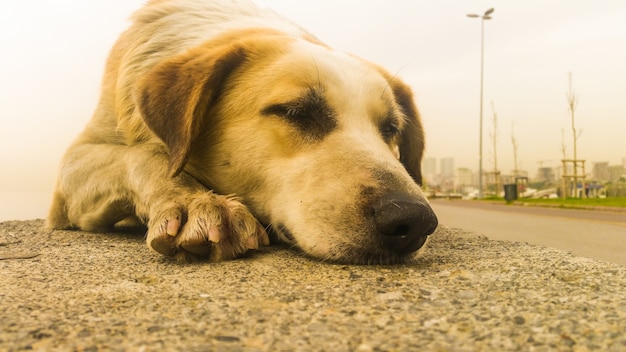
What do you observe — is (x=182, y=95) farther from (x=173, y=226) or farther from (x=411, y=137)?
(x=411, y=137)

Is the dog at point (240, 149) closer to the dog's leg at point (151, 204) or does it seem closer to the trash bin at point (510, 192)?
the dog's leg at point (151, 204)

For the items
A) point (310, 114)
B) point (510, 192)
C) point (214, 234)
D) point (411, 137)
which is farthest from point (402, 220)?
point (510, 192)

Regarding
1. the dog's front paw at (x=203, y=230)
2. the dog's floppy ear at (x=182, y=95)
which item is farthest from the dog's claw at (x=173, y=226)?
the dog's floppy ear at (x=182, y=95)

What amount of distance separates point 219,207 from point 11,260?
105cm

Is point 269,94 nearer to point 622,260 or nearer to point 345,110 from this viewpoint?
point 345,110

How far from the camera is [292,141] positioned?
269cm

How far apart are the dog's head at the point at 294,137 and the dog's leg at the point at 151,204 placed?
18 cm

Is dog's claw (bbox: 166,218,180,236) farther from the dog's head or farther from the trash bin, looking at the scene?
the trash bin

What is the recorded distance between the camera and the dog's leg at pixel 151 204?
91.7 inches

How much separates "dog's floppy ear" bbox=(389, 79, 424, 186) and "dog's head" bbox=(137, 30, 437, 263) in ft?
2.01

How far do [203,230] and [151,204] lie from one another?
22.9 inches

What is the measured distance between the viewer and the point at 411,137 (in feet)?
13.2

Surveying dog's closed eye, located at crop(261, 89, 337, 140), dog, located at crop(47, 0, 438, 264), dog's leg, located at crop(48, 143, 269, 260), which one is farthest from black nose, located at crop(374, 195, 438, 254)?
dog's closed eye, located at crop(261, 89, 337, 140)

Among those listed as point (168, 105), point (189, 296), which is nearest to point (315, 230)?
point (189, 296)
